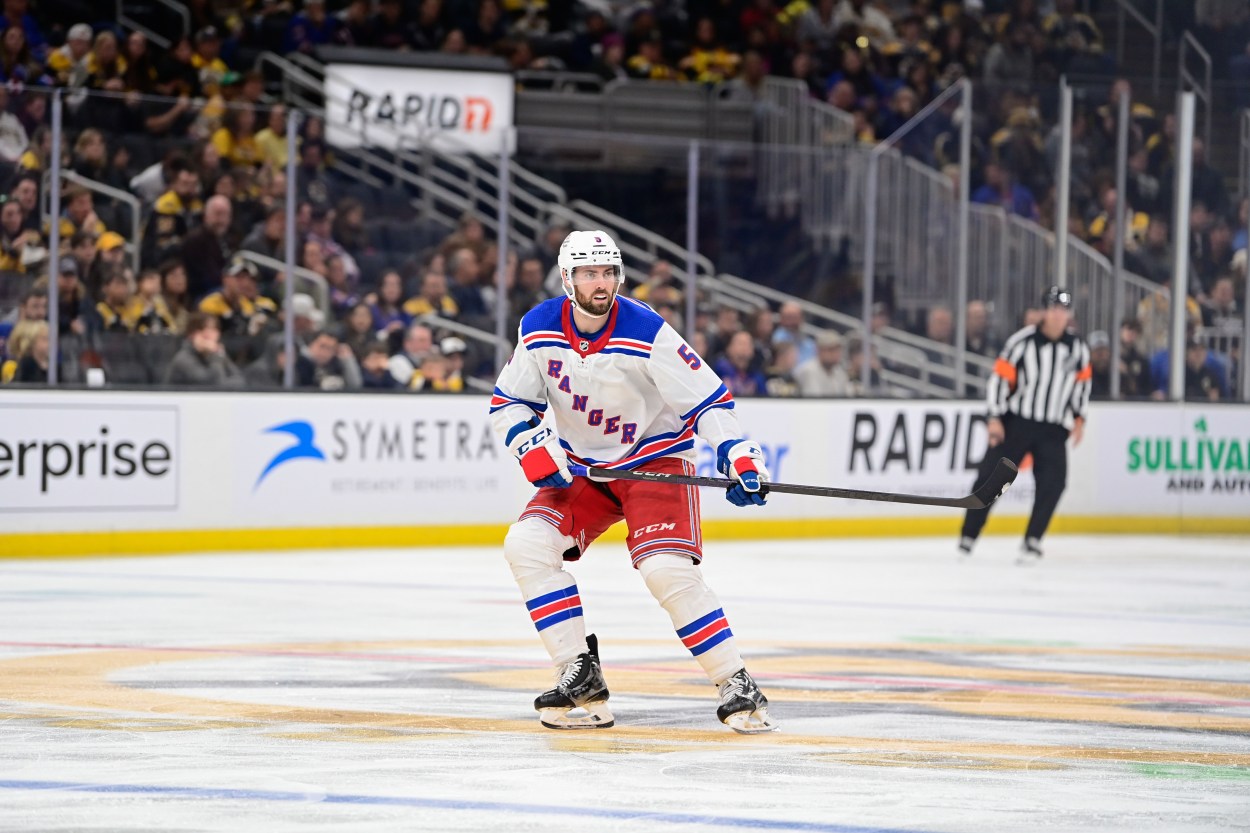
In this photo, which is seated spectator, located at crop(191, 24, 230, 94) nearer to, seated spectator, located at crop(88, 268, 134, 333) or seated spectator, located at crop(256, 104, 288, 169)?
seated spectator, located at crop(256, 104, 288, 169)

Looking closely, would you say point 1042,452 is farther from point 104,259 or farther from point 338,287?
point 104,259

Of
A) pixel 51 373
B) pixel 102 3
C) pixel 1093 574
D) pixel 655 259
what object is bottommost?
pixel 1093 574

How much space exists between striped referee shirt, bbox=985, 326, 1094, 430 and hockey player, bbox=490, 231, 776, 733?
23.2ft

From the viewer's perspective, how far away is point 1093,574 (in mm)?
11242

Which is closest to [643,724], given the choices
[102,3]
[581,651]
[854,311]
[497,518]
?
[581,651]

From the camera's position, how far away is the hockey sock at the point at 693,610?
17.1 ft

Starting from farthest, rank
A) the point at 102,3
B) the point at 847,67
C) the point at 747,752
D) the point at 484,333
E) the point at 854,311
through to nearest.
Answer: the point at 847,67 → the point at 102,3 → the point at 854,311 → the point at 484,333 → the point at 747,752

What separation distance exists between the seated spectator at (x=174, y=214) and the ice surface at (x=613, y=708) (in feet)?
6.41

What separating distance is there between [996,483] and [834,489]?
0.53m

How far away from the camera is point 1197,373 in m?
14.7

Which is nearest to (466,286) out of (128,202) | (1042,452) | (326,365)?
(326,365)

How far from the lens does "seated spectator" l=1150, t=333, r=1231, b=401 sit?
14.6 meters

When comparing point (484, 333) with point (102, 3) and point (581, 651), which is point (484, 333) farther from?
point (581, 651)

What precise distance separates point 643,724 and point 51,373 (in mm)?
6592
